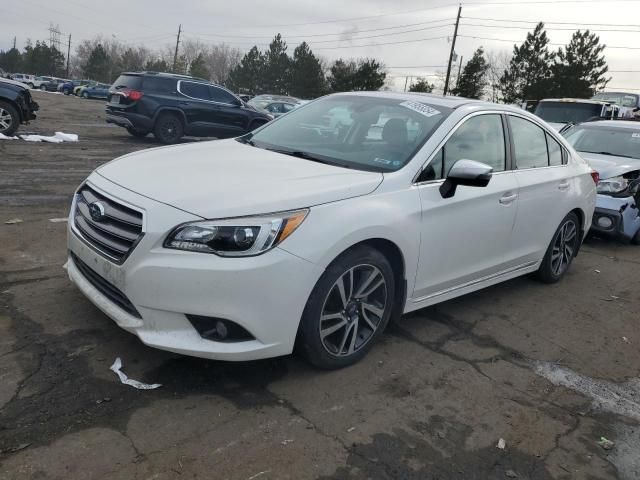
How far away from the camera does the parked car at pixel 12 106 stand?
11.4m

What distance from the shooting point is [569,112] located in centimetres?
1436

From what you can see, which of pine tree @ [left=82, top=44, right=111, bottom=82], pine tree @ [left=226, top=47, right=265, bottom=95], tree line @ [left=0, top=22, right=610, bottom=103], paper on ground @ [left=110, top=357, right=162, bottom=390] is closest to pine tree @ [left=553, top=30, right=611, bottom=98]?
tree line @ [left=0, top=22, right=610, bottom=103]

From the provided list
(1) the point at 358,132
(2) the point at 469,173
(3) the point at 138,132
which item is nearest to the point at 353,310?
(2) the point at 469,173

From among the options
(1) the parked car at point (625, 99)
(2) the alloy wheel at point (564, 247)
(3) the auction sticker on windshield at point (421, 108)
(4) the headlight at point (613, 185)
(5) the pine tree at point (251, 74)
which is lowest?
(2) the alloy wheel at point (564, 247)

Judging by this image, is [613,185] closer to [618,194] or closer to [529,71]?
[618,194]

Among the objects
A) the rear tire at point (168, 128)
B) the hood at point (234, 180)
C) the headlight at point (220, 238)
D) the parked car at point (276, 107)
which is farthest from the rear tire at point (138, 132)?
the headlight at point (220, 238)

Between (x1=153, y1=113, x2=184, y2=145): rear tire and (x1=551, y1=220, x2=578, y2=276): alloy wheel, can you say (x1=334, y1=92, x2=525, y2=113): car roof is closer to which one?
(x1=551, y1=220, x2=578, y2=276): alloy wheel

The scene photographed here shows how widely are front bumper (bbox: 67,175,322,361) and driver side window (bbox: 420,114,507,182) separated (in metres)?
1.32

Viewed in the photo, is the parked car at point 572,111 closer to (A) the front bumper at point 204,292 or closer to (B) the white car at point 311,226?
(B) the white car at point 311,226

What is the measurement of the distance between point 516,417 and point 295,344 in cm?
132

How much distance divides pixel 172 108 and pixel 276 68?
182 feet

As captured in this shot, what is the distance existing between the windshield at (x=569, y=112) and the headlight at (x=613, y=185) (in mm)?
7472

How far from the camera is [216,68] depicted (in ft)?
366

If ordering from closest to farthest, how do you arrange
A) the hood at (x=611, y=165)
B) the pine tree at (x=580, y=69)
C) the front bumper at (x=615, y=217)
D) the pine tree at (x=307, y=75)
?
1. the front bumper at (x=615, y=217)
2. the hood at (x=611, y=165)
3. the pine tree at (x=580, y=69)
4. the pine tree at (x=307, y=75)
